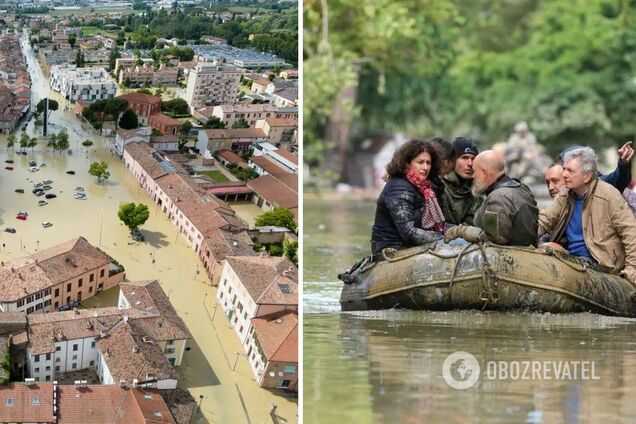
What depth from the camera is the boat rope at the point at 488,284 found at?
229 cm

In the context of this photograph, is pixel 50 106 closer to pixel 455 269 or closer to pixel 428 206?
pixel 428 206

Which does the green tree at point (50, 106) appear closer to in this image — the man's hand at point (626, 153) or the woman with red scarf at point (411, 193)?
the woman with red scarf at point (411, 193)

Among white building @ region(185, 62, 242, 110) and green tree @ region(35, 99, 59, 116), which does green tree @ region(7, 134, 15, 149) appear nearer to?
green tree @ region(35, 99, 59, 116)

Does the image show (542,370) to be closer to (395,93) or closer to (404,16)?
(404,16)

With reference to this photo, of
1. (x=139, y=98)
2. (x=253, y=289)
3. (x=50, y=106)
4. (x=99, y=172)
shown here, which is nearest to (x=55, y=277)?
(x=253, y=289)

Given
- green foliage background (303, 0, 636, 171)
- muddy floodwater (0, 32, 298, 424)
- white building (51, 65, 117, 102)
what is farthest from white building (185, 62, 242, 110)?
green foliage background (303, 0, 636, 171)

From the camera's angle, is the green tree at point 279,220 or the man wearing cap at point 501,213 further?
the green tree at point 279,220

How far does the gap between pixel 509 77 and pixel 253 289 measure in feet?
6.66

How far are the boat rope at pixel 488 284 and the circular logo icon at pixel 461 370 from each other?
0.31m

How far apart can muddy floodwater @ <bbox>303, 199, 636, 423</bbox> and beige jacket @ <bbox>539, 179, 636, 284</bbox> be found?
0.50ft

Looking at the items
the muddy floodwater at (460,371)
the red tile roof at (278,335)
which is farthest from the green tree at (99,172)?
the muddy floodwater at (460,371)

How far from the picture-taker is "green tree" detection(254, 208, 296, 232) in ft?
29.3

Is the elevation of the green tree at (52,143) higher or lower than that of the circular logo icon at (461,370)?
lower

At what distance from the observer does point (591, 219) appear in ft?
7.95
